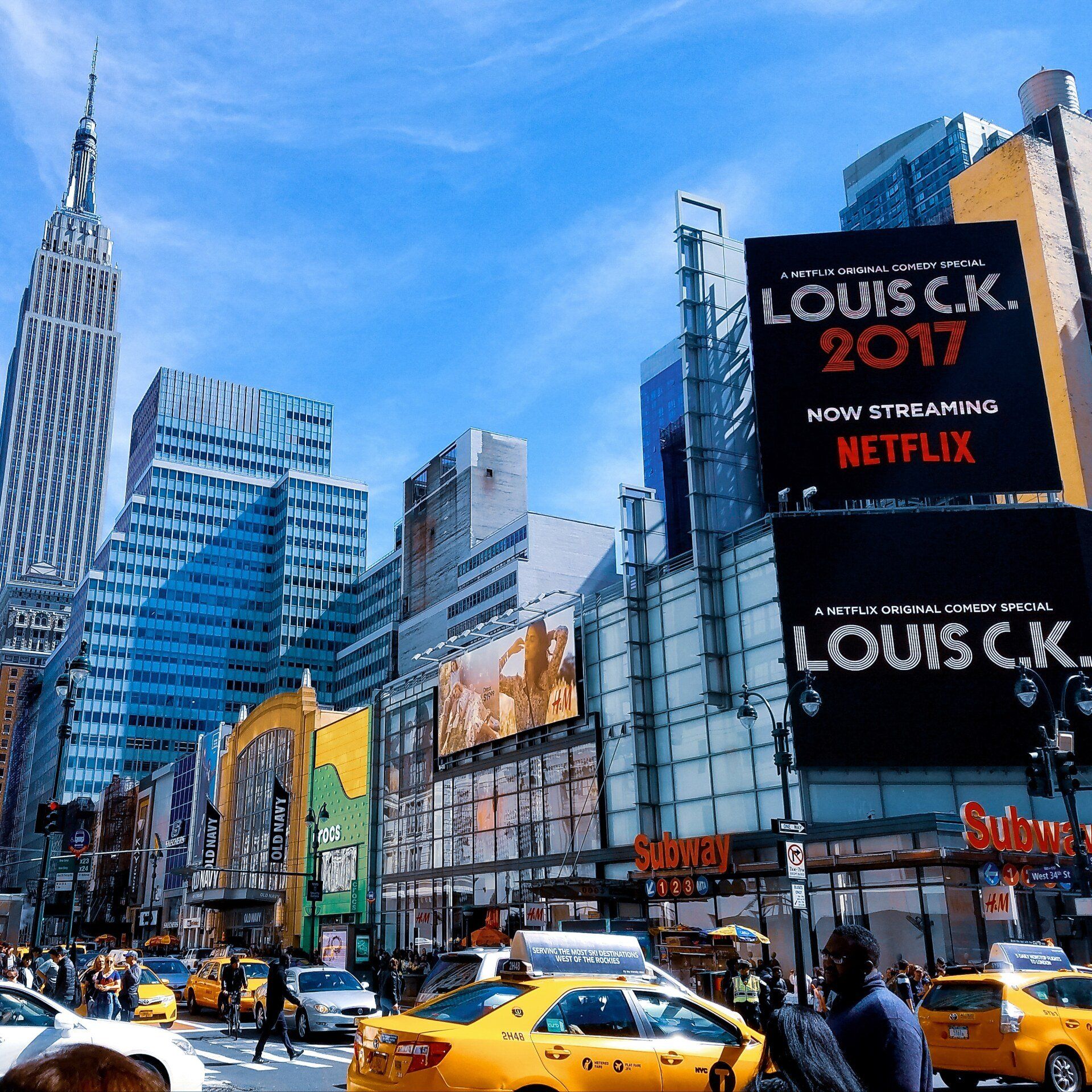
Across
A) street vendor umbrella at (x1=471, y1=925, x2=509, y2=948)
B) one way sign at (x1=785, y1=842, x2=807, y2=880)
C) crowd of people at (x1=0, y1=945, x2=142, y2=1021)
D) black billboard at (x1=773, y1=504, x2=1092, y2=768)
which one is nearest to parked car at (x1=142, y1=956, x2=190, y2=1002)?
crowd of people at (x1=0, y1=945, x2=142, y2=1021)

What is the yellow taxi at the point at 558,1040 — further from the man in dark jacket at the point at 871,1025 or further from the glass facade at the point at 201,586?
the glass facade at the point at 201,586

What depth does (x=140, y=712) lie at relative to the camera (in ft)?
522

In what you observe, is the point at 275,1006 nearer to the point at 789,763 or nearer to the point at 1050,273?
the point at 789,763

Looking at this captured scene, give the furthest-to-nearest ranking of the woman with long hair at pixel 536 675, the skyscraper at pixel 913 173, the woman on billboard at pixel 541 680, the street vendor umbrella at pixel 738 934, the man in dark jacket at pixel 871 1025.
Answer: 1. the skyscraper at pixel 913 173
2. the woman with long hair at pixel 536 675
3. the woman on billboard at pixel 541 680
4. the street vendor umbrella at pixel 738 934
5. the man in dark jacket at pixel 871 1025


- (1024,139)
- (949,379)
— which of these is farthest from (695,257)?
(1024,139)

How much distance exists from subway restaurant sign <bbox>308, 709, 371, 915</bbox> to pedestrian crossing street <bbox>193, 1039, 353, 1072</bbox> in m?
36.1

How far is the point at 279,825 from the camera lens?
63.5 meters

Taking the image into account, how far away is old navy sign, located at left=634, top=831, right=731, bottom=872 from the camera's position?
3603 cm

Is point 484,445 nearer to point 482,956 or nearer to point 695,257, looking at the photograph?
point 695,257

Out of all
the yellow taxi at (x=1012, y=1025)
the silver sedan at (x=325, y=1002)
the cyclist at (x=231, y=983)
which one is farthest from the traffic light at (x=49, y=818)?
the yellow taxi at (x=1012, y=1025)

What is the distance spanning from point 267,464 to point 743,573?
152385 millimetres

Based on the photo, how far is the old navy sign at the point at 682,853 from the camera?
1419 inches

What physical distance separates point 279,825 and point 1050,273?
5053 centimetres

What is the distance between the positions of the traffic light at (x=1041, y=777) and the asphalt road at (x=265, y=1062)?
15.6m
